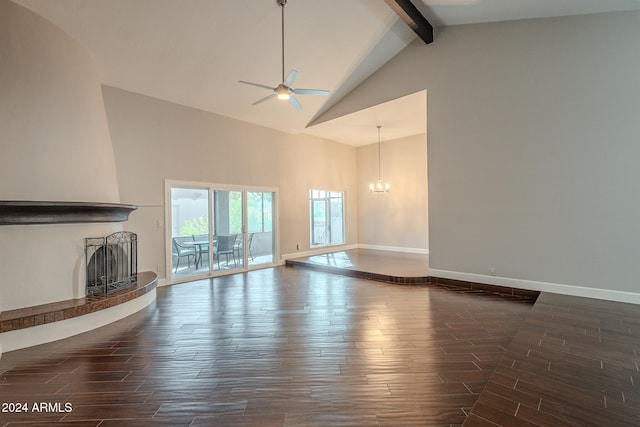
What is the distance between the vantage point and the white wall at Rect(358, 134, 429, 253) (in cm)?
855

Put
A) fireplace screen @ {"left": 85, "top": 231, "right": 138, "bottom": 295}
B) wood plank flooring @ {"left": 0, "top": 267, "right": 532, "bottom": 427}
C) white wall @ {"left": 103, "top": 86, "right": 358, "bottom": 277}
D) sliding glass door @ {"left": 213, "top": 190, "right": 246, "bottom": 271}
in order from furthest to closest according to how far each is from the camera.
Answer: sliding glass door @ {"left": 213, "top": 190, "right": 246, "bottom": 271}
white wall @ {"left": 103, "top": 86, "right": 358, "bottom": 277}
fireplace screen @ {"left": 85, "top": 231, "right": 138, "bottom": 295}
wood plank flooring @ {"left": 0, "top": 267, "right": 532, "bottom": 427}

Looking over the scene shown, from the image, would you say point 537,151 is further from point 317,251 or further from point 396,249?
point 317,251

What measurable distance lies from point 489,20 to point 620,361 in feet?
15.9

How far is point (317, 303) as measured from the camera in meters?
4.35

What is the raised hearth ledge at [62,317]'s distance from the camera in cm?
296

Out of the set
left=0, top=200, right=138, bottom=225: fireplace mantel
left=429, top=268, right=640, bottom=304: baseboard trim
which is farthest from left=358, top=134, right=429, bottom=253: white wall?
left=0, top=200, right=138, bottom=225: fireplace mantel

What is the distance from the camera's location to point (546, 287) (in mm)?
4445

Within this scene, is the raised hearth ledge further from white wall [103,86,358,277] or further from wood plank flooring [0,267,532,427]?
white wall [103,86,358,277]

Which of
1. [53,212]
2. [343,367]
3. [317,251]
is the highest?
[53,212]

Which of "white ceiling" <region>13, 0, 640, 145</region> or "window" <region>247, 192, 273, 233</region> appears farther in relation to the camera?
"window" <region>247, 192, 273, 233</region>

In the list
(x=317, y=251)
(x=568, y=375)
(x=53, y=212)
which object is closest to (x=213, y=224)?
(x=53, y=212)

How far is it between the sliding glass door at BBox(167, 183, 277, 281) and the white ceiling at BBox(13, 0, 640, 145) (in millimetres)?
1751

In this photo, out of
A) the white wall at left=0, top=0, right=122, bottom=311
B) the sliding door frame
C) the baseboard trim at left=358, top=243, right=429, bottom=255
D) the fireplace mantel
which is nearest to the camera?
the fireplace mantel

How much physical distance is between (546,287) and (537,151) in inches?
78.0
